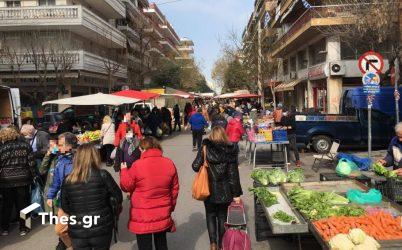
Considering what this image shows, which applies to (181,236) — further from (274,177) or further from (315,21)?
(315,21)

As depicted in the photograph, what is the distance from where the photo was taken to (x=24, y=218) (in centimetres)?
703

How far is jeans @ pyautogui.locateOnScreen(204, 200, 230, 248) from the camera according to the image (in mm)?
5699

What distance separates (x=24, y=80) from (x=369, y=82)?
27.7 m

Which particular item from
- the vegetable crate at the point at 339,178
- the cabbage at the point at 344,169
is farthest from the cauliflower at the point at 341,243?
the cabbage at the point at 344,169

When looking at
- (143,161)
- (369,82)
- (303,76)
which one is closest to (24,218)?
(143,161)

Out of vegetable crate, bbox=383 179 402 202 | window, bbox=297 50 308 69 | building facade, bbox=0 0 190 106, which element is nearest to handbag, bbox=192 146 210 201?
vegetable crate, bbox=383 179 402 202

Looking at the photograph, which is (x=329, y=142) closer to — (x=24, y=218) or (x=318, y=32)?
(x=24, y=218)

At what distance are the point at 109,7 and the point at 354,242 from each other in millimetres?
38300

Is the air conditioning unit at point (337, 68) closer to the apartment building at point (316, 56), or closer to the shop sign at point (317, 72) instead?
the apartment building at point (316, 56)

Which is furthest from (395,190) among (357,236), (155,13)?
(155,13)

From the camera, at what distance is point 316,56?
31109 mm

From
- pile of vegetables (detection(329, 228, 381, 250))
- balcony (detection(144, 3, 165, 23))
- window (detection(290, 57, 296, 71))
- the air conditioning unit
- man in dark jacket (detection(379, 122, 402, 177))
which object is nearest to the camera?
pile of vegetables (detection(329, 228, 381, 250))

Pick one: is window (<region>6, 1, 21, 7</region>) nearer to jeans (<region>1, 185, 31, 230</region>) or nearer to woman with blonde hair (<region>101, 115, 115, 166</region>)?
woman with blonde hair (<region>101, 115, 115, 166</region>)

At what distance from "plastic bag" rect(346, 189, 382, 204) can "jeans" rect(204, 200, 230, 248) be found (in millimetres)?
1655
